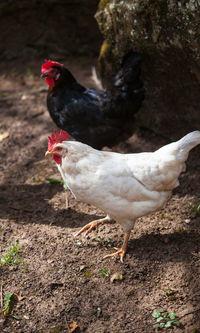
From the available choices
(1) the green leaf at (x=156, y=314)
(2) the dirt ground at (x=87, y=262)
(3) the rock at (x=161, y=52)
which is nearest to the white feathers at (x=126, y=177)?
(2) the dirt ground at (x=87, y=262)

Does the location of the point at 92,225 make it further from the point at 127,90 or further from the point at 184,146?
the point at 127,90

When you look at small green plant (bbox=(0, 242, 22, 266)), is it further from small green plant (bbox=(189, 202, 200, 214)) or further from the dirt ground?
small green plant (bbox=(189, 202, 200, 214))

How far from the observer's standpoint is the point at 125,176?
318 cm

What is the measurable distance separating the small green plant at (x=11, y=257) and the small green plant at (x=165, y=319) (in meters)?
1.49

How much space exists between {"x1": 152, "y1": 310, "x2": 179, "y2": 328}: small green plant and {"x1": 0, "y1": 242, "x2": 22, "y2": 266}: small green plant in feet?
4.89

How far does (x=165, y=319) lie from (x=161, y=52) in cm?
303

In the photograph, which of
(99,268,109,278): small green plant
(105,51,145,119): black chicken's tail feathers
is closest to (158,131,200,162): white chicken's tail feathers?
(99,268,109,278): small green plant

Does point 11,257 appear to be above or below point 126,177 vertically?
below

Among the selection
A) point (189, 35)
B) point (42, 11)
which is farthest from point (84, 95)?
point (42, 11)

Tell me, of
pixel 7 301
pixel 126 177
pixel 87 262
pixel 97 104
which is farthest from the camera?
pixel 97 104

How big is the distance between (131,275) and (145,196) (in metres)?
0.80

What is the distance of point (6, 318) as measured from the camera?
9.57ft

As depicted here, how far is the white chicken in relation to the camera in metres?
3.12

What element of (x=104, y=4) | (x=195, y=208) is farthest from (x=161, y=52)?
(x=195, y=208)
